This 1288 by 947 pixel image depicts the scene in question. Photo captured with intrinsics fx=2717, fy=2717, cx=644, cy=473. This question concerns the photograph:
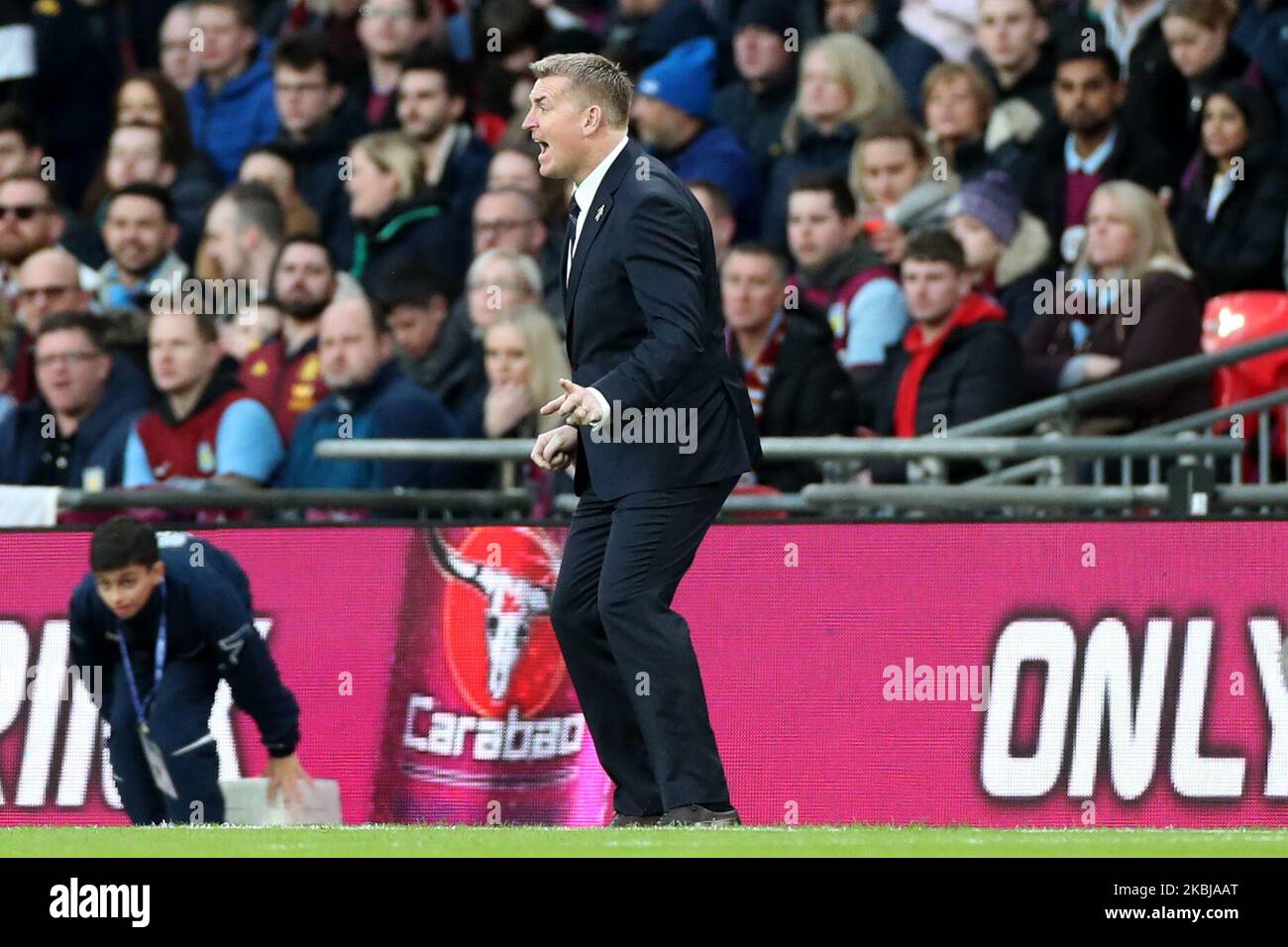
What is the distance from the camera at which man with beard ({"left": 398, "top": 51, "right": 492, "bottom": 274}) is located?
1406 centimetres

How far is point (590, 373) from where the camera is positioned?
789 centimetres

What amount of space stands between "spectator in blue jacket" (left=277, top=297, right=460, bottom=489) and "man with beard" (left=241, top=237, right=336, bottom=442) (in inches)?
5.5

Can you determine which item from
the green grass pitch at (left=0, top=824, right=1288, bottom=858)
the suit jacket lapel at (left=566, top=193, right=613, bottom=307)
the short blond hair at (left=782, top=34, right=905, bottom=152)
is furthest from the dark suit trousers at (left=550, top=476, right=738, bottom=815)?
the short blond hair at (left=782, top=34, right=905, bottom=152)

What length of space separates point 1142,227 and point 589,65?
458 centimetres

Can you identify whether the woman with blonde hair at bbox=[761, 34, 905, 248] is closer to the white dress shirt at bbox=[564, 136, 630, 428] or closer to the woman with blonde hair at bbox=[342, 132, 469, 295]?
the woman with blonde hair at bbox=[342, 132, 469, 295]

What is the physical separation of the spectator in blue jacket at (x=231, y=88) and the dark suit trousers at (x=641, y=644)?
7.79 m

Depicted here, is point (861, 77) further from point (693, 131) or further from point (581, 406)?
point (581, 406)

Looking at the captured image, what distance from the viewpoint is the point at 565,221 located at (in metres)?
13.5

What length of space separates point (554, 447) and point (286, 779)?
3.00 m

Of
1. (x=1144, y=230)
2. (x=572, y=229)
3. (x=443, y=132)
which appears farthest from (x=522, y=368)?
(x=572, y=229)
